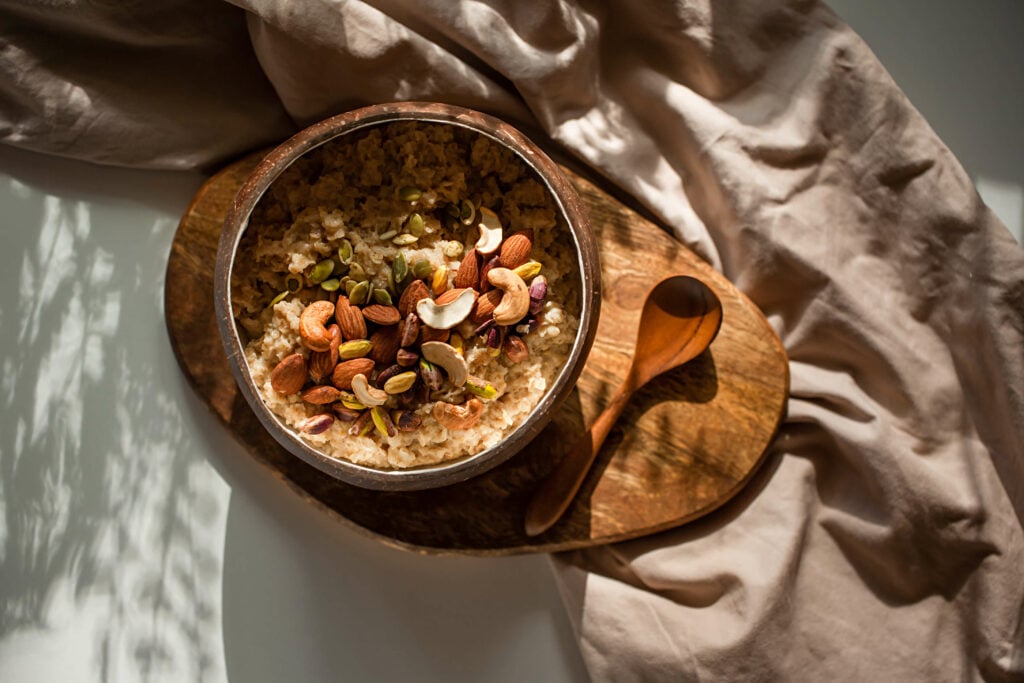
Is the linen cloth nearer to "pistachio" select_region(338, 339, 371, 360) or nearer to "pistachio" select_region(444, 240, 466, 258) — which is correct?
"pistachio" select_region(444, 240, 466, 258)

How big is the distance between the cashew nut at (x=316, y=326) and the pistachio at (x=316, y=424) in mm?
83

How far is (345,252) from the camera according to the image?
109 centimetres

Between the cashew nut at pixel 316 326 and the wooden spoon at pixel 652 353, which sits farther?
the wooden spoon at pixel 652 353

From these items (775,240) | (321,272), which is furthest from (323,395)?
(775,240)

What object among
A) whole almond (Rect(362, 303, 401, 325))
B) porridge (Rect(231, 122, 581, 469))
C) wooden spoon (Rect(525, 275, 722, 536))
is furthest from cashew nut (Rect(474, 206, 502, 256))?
wooden spoon (Rect(525, 275, 722, 536))

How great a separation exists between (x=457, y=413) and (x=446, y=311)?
12cm

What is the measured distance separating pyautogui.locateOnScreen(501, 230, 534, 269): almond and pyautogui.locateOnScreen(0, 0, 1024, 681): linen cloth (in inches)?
8.6

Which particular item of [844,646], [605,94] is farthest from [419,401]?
[844,646]

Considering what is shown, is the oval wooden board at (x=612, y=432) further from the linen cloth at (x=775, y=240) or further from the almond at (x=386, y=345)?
the almond at (x=386, y=345)

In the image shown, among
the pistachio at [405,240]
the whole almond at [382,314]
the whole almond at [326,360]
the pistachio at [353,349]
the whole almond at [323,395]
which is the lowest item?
the whole almond at [323,395]

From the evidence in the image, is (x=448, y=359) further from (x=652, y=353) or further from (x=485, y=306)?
(x=652, y=353)

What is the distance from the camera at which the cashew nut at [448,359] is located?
1.03 m

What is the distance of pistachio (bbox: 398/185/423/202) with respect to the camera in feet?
3.62

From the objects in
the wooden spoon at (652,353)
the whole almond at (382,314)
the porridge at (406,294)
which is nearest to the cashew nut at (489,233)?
the porridge at (406,294)
